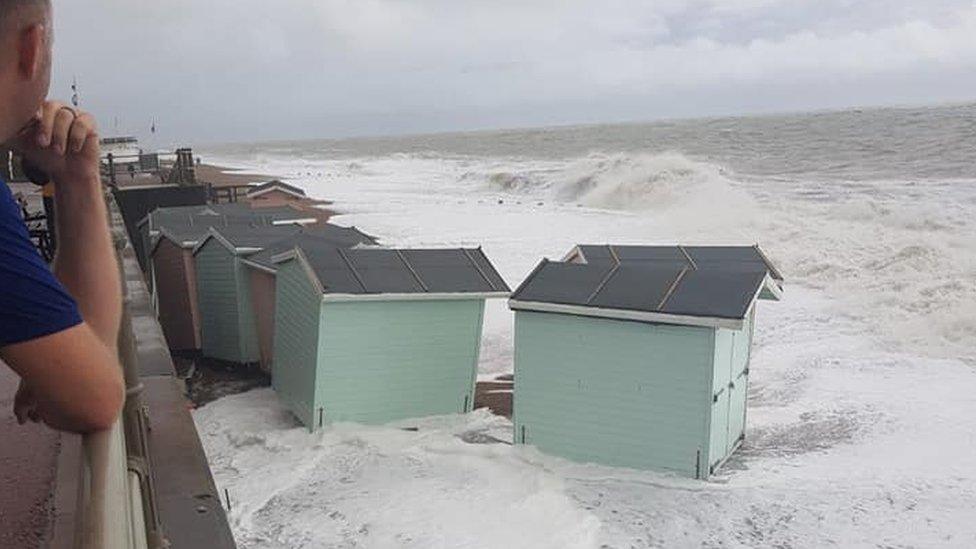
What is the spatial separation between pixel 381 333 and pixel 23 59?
7.92 meters

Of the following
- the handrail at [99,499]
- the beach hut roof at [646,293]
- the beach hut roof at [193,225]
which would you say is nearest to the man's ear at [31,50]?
the handrail at [99,499]

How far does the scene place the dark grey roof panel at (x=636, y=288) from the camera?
25.8 ft

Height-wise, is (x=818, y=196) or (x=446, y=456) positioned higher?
(x=818, y=196)

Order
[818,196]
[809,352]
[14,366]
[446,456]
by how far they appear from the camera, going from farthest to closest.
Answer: [818,196], [809,352], [446,456], [14,366]

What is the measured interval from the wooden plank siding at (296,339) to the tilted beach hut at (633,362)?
7.62 feet

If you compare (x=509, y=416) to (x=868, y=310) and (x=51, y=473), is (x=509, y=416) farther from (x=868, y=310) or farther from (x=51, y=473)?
(x=868, y=310)

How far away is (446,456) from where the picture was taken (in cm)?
865

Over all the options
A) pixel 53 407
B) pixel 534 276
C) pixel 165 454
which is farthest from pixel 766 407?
pixel 53 407

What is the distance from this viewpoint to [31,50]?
1.32 meters

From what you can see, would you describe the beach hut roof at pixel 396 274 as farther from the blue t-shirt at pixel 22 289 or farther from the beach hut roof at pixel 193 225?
the blue t-shirt at pixel 22 289

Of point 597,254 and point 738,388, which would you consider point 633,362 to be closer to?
point 738,388

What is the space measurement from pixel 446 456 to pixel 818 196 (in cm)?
2922

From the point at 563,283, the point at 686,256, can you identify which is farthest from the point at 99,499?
the point at 686,256

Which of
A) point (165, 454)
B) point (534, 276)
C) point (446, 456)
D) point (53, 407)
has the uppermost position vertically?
point (53, 407)
